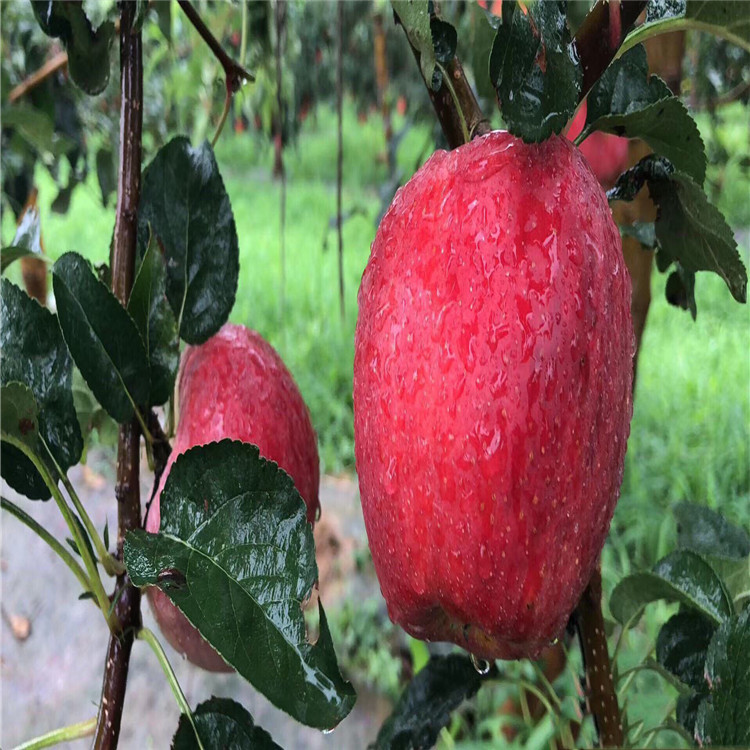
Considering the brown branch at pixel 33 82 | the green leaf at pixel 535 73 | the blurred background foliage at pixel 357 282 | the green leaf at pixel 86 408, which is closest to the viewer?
the green leaf at pixel 535 73

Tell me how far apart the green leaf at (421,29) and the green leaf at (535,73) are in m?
0.03

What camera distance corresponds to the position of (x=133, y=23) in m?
0.43

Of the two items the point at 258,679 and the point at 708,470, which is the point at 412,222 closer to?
the point at 258,679

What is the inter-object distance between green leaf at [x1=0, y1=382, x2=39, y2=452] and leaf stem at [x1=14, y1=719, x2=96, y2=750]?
141 millimetres

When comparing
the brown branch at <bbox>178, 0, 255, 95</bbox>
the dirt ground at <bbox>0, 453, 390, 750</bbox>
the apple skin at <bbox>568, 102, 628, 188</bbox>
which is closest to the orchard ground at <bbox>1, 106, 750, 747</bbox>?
the dirt ground at <bbox>0, 453, 390, 750</bbox>

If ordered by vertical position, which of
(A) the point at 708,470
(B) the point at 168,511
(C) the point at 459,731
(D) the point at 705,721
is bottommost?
(C) the point at 459,731

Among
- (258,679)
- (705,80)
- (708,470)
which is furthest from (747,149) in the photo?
(258,679)

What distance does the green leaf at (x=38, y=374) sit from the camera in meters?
0.40

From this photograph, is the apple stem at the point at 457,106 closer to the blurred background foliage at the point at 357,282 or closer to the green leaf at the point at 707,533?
the blurred background foliage at the point at 357,282

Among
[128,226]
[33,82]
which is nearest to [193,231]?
[128,226]

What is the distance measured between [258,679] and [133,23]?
362mm

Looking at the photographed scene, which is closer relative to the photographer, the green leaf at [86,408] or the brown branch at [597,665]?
the brown branch at [597,665]

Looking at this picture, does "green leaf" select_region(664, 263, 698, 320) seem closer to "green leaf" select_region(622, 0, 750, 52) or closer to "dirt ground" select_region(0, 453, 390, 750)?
"green leaf" select_region(622, 0, 750, 52)

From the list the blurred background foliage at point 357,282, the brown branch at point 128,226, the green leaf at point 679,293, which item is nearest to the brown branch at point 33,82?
the blurred background foliage at point 357,282
